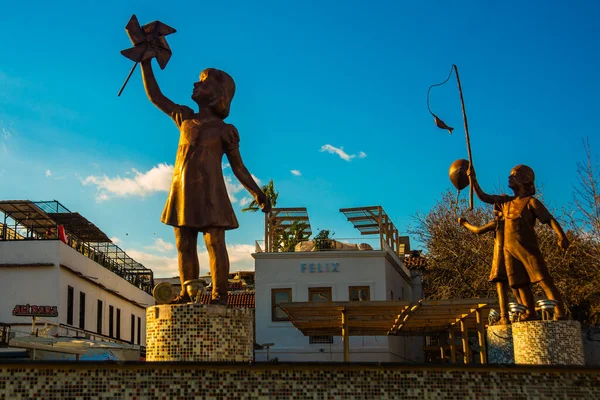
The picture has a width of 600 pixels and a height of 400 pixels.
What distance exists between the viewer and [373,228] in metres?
30.0

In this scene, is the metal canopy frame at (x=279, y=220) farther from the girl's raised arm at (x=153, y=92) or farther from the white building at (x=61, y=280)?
the girl's raised arm at (x=153, y=92)

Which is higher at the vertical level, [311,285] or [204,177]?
[311,285]

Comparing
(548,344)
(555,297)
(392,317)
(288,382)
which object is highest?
(392,317)

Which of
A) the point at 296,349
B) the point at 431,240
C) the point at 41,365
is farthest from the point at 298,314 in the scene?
the point at 431,240

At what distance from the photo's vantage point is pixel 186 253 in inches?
350

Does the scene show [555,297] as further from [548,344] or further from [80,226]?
[80,226]

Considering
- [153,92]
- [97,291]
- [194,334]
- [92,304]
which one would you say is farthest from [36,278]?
[194,334]

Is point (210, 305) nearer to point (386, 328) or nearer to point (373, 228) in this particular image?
point (386, 328)

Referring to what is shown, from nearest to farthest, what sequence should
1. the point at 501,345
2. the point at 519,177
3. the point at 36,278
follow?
the point at 519,177 < the point at 501,345 < the point at 36,278

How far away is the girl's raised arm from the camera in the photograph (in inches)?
375

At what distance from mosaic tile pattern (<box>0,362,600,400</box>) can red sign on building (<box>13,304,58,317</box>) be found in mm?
21610

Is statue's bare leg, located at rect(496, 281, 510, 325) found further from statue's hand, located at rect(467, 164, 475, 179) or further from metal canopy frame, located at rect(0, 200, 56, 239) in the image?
metal canopy frame, located at rect(0, 200, 56, 239)

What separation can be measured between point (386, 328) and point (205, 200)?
46.6 feet

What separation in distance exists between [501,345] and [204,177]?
4.72 m
